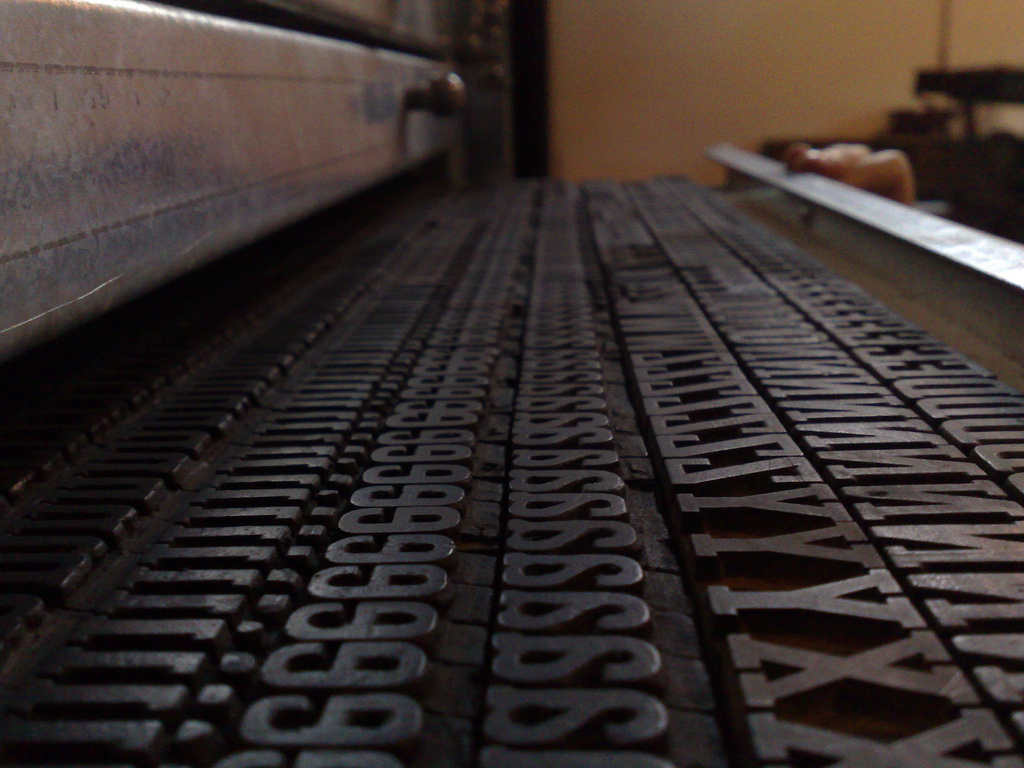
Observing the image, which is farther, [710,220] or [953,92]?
[953,92]

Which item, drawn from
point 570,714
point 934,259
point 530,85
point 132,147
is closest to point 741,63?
point 530,85

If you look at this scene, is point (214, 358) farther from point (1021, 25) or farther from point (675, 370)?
point (1021, 25)

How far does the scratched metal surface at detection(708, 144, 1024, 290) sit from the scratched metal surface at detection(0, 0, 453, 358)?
1.63 meters

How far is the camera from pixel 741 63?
820cm

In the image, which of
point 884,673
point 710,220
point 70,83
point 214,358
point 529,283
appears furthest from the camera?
point 710,220

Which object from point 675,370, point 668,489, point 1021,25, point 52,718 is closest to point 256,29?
point 675,370

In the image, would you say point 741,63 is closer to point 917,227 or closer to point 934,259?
point 917,227

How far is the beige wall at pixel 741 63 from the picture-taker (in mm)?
8055

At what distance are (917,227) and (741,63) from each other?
6.42 m

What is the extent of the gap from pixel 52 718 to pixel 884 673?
793 millimetres

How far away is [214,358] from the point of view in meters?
1.93

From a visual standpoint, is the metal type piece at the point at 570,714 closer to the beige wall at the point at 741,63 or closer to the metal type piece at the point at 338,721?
the metal type piece at the point at 338,721

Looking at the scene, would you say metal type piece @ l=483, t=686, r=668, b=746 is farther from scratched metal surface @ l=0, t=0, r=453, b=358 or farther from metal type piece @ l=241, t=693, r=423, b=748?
scratched metal surface @ l=0, t=0, r=453, b=358

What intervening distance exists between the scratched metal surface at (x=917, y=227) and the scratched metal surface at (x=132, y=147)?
1.63 metres
